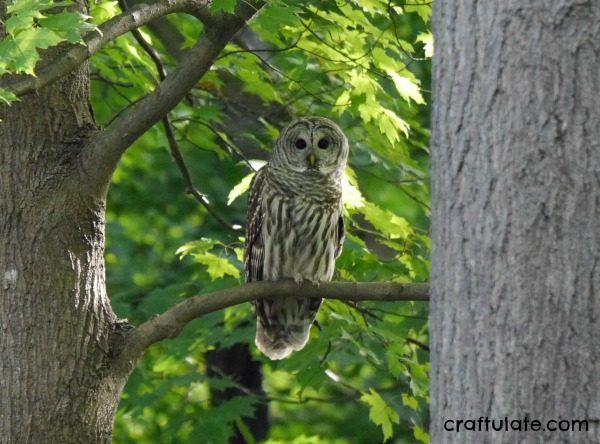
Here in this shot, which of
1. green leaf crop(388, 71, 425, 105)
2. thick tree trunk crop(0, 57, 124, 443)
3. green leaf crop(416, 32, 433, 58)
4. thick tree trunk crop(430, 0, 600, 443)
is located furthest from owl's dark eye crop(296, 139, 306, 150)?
thick tree trunk crop(430, 0, 600, 443)

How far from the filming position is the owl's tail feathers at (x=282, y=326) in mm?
6008

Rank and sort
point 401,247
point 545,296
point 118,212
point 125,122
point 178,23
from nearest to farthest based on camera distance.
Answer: point 545,296 → point 125,122 → point 401,247 → point 178,23 → point 118,212

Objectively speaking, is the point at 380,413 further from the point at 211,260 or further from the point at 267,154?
the point at 267,154

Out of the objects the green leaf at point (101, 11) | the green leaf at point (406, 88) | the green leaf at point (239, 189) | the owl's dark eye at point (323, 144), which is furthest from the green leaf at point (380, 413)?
the green leaf at point (101, 11)

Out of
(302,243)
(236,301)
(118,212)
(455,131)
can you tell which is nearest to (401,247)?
(302,243)

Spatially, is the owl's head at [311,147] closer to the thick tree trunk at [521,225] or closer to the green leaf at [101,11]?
the green leaf at [101,11]

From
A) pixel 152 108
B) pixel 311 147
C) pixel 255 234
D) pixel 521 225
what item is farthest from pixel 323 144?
pixel 521 225

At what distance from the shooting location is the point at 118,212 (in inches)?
402

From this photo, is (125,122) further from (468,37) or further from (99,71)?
(99,71)

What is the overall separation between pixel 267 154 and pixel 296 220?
133 cm

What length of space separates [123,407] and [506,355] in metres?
4.84

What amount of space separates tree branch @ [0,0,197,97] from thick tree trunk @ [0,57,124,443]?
0.27 metres

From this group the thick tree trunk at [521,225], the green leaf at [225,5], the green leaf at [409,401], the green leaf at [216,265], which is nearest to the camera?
the thick tree trunk at [521,225]

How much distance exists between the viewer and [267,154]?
7016 mm
